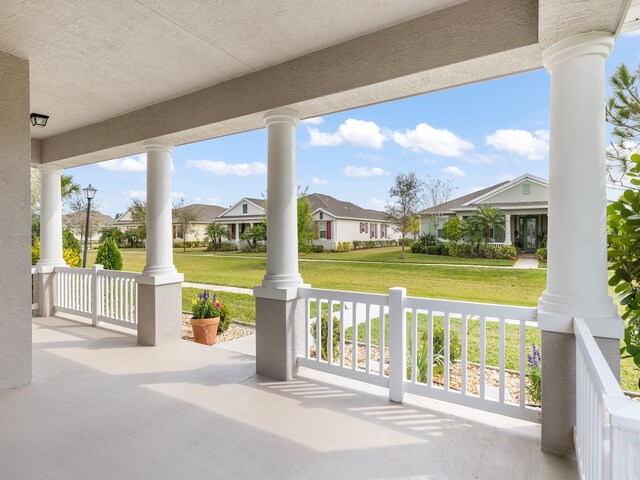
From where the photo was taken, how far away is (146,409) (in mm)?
2869

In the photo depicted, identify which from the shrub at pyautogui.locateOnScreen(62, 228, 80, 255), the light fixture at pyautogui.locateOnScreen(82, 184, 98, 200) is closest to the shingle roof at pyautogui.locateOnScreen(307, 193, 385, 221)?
the light fixture at pyautogui.locateOnScreen(82, 184, 98, 200)

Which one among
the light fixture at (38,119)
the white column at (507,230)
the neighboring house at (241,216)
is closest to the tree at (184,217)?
the neighboring house at (241,216)

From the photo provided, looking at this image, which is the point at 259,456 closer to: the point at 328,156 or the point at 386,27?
the point at 386,27

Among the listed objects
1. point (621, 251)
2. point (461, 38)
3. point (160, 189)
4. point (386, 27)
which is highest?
point (386, 27)

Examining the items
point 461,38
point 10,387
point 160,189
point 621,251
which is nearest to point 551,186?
point 621,251

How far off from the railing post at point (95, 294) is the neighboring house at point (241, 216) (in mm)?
3617

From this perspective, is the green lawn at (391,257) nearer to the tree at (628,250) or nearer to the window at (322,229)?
the window at (322,229)

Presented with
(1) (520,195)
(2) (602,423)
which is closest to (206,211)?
(1) (520,195)

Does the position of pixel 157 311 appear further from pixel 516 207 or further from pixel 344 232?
pixel 516 207

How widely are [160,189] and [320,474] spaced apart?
3841 millimetres

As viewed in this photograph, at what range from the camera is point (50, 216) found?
5.96 meters

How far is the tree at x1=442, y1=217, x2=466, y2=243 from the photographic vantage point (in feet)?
14.7

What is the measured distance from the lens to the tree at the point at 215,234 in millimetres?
9094

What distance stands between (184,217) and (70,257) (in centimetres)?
323
